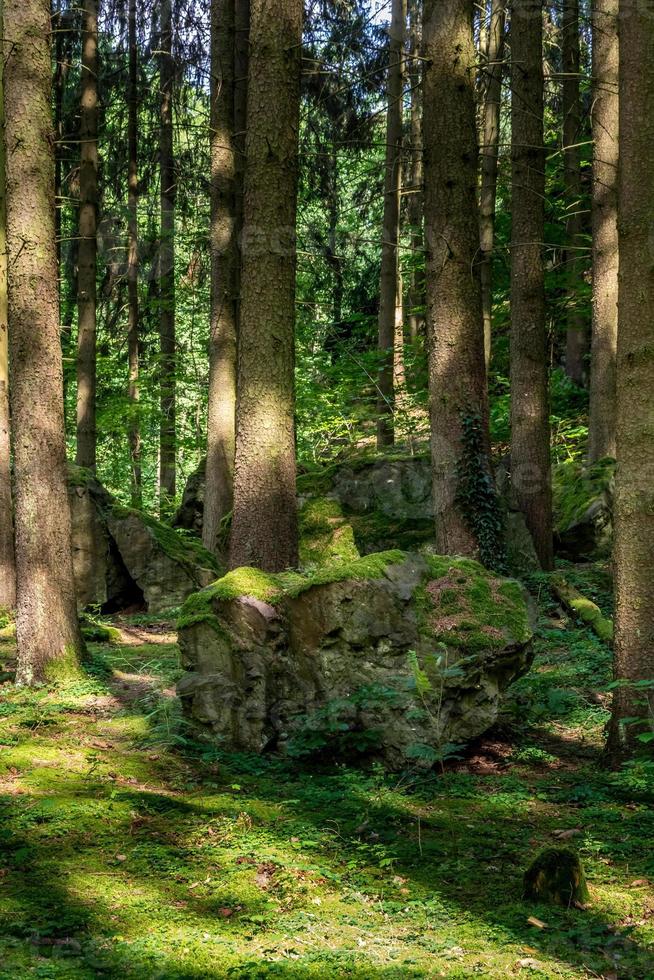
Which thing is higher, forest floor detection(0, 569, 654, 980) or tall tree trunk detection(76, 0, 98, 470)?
tall tree trunk detection(76, 0, 98, 470)

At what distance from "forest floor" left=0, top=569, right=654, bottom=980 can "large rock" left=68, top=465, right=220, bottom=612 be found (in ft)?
15.1

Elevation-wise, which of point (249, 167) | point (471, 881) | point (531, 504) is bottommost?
point (471, 881)

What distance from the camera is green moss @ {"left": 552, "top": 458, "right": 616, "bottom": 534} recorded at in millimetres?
12477

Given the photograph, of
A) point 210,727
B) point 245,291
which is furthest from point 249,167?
point 210,727

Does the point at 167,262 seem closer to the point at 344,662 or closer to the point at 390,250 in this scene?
the point at 390,250

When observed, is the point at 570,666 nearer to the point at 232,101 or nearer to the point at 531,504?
the point at 531,504

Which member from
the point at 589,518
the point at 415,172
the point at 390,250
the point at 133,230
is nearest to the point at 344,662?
the point at 589,518

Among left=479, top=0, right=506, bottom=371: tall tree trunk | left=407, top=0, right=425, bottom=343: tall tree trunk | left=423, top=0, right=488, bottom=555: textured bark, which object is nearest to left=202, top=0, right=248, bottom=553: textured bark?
left=479, top=0, right=506, bottom=371: tall tree trunk

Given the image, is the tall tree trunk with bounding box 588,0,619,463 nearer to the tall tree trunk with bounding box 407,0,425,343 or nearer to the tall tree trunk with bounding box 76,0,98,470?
the tall tree trunk with bounding box 407,0,425,343

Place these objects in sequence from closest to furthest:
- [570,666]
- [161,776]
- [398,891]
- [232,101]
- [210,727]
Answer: [398,891] < [161,776] < [210,727] < [570,666] < [232,101]

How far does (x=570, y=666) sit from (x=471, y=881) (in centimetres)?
442

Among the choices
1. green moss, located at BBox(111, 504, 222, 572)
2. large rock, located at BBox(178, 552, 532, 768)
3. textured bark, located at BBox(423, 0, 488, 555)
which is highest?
textured bark, located at BBox(423, 0, 488, 555)

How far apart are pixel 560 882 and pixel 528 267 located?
9.55 meters

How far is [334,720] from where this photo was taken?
594 cm
